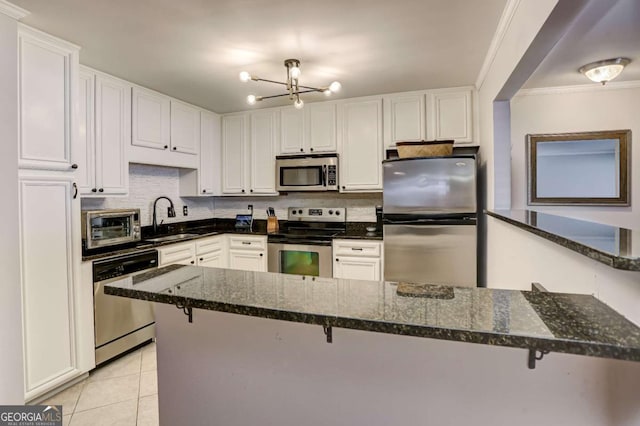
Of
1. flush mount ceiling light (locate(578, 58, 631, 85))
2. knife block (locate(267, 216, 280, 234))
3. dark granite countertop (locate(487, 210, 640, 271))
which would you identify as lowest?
knife block (locate(267, 216, 280, 234))

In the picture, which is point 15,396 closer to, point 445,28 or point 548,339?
point 548,339

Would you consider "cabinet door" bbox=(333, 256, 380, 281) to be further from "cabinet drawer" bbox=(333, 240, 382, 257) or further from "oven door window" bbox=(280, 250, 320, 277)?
"oven door window" bbox=(280, 250, 320, 277)

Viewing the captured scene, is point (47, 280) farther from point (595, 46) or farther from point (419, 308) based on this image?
point (595, 46)

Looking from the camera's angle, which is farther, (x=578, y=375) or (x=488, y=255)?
(x=488, y=255)

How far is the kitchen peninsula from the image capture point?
2.44 ft

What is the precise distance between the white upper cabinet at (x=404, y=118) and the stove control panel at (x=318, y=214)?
1.01 metres

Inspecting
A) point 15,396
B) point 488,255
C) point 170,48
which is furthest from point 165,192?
point 488,255

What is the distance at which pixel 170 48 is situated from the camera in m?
2.37

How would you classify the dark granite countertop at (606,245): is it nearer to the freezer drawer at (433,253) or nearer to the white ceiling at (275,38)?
the white ceiling at (275,38)

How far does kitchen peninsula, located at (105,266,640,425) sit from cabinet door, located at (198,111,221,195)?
287cm

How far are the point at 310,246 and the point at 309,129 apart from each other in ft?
4.34

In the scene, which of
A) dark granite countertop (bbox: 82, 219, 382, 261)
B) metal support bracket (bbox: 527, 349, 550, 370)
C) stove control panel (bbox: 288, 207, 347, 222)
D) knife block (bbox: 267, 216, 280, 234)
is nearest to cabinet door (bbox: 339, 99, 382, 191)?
stove control panel (bbox: 288, 207, 347, 222)

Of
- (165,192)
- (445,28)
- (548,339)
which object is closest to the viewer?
(548,339)

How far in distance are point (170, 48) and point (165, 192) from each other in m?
1.89
